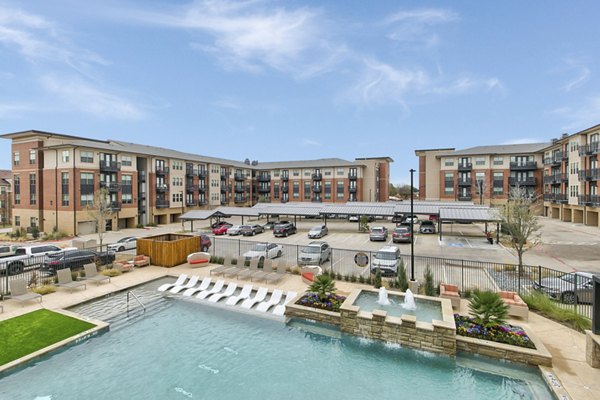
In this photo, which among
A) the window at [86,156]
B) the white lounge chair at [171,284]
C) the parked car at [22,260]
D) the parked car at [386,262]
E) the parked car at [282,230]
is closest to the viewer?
the white lounge chair at [171,284]

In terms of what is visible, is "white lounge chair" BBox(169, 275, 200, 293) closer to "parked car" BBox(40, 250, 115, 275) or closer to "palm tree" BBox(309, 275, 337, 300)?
"palm tree" BBox(309, 275, 337, 300)

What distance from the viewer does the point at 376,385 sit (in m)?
8.59

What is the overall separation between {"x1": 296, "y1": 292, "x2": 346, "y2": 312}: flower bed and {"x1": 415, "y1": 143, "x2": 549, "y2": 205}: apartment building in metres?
55.2

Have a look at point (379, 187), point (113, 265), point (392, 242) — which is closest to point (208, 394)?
point (113, 265)

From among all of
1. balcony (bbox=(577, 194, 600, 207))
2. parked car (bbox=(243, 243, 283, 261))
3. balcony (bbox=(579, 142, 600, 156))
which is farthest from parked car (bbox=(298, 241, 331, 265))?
balcony (bbox=(579, 142, 600, 156))

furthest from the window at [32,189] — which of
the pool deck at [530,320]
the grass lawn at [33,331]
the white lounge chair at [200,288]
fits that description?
the white lounge chair at [200,288]

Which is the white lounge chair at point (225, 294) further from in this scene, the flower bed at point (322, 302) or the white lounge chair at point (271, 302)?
the flower bed at point (322, 302)

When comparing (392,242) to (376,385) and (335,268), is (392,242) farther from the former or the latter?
(376,385)

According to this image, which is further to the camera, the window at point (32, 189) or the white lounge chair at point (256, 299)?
the window at point (32, 189)

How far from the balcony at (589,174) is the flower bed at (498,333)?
4446cm

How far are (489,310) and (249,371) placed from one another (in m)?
8.27

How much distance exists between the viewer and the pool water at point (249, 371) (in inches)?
324

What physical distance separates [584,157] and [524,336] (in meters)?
48.5

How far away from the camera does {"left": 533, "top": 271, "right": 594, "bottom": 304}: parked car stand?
1396 centimetres
